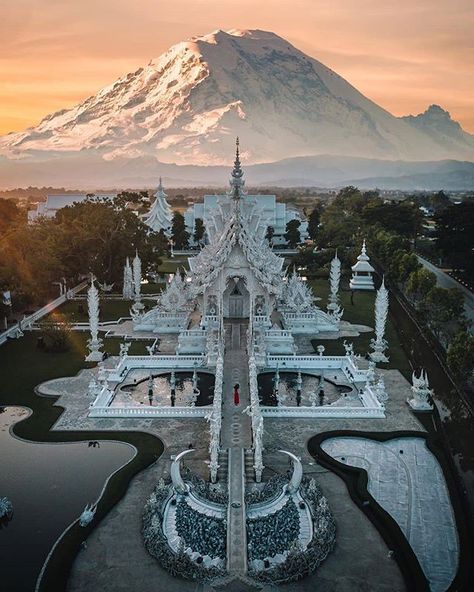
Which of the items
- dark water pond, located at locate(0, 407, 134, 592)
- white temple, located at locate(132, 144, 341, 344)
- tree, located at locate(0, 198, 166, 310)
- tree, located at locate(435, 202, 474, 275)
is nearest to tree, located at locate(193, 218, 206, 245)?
tree, located at locate(0, 198, 166, 310)

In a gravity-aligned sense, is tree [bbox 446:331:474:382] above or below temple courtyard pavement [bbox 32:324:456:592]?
above

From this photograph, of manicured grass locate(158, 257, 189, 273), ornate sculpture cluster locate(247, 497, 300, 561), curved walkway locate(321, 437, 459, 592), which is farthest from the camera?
manicured grass locate(158, 257, 189, 273)

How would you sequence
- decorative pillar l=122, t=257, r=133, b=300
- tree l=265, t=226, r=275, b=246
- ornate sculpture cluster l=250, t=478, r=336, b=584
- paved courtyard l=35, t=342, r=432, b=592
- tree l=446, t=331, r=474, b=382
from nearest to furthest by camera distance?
ornate sculpture cluster l=250, t=478, r=336, b=584, paved courtyard l=35, t=342, r=432, b=592, tree l=446, t=331, r=474, b=382, decorative pillar l=122, t=257, r=133, b=300, tree l=265, t=226, r=275, b=246

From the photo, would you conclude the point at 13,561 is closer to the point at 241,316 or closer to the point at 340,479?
the point at 340,479

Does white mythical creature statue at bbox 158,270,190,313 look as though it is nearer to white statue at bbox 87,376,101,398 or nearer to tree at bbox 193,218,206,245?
white statue at bbox 87,376,101,398

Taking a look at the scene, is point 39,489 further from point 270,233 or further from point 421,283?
point 270,233

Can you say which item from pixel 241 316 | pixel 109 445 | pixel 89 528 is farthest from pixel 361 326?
pixel 89 528

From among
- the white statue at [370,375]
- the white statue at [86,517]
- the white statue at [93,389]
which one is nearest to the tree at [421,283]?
the white statue at [370,375]
